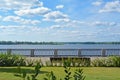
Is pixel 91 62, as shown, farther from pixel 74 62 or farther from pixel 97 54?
pixel 97 54

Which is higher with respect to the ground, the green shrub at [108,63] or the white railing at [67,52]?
the white railing at [67,52]

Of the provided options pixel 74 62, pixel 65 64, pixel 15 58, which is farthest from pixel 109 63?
pixel 65 64

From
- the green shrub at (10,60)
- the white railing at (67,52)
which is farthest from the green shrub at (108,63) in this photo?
the white railing at (67,52)

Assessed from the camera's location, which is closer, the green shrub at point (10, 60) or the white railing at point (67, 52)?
the green shrub at point (10, 60)

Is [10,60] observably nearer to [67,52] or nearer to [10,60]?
[10,60]

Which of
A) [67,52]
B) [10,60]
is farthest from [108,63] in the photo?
[67,52]

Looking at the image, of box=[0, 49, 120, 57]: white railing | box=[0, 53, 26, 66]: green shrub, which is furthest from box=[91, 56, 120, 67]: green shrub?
box=[0, 49, 120, 57]: white railing

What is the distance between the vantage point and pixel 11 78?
14805 mm

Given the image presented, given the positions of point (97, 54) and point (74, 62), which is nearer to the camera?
point (74, 62)

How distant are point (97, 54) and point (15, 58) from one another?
12466 mm

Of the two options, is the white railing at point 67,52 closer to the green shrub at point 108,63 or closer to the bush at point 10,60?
the bush at point 10,60

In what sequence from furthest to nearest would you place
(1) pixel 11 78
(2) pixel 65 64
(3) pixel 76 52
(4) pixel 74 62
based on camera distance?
(3) pixel 76 52, (4) pixel 74 62, (1) pixel 11 78, (2) pixel 65 64

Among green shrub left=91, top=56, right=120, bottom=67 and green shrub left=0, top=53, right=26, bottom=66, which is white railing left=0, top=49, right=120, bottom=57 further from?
green shrub left=91, top=56, right=120, bottom=67

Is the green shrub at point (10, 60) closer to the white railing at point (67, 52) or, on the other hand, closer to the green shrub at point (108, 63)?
the green shrub at point (108, 63)
